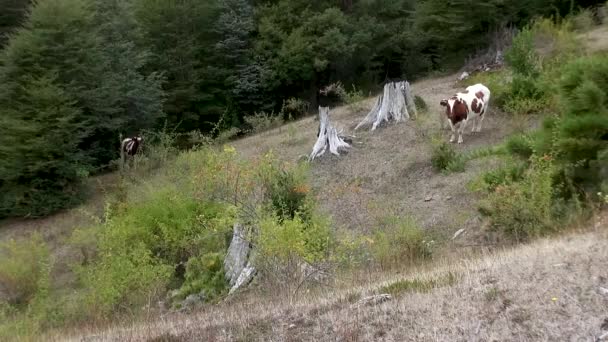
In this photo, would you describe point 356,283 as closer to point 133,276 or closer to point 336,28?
point 133,276

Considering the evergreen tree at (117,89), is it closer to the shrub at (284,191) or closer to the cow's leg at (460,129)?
the cow's leg at (460,129)

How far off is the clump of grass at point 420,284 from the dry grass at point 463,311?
36mm

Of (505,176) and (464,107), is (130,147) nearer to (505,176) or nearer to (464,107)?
(464,107)

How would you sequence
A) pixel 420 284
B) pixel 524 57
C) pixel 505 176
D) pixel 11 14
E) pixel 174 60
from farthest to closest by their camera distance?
pixel 174 60 → pixel 11 14 → pixel 524 57 → pixel 505 176 → pixel 420 284

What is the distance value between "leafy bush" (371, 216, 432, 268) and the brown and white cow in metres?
5.66

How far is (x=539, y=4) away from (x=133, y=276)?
69.9ft

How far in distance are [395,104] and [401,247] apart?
9.16 metres

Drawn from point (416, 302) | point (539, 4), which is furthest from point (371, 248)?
point (539, 4)

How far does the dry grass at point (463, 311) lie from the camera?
429cm

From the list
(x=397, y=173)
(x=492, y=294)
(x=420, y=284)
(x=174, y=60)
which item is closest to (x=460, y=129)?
(x=397, y=173)

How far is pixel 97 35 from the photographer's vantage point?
70.9ft

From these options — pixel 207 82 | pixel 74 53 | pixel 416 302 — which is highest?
pixel 74 53

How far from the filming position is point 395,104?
16422mm

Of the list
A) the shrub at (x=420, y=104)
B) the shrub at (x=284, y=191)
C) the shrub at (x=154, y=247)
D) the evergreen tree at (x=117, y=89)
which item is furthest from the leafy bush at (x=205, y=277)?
the evergreen tree at (x=117, y=89)
